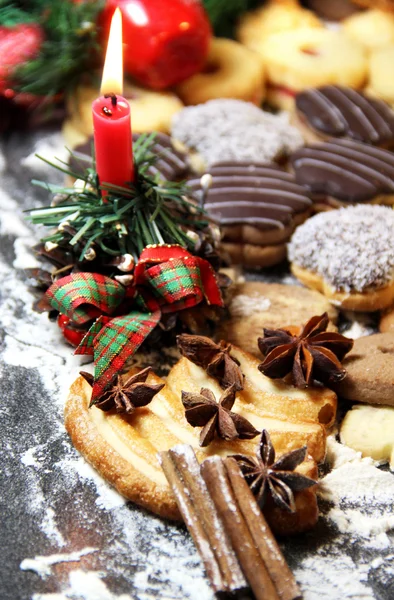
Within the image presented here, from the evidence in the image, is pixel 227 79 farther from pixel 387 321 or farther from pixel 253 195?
pixel 387 321

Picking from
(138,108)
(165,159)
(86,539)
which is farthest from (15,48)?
(86,539)

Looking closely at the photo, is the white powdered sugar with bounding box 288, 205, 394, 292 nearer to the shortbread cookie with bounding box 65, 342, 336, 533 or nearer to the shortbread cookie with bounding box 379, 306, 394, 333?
the shortbread cookie with bounding box 379, 306, 394, 333

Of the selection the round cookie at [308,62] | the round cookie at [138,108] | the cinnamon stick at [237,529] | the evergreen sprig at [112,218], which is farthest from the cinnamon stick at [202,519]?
the round cookie at [308,62]

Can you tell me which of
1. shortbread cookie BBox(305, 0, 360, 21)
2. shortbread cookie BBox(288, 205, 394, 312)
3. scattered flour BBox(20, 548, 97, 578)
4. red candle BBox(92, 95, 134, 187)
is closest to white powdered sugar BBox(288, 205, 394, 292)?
shortbread cookie BBox(288, 205, 394, 312)

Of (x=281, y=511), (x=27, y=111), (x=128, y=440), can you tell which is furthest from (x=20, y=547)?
(x=27, y=111)

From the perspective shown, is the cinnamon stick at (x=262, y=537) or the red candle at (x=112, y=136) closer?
the cinnamon stick at (x=262, y=537)

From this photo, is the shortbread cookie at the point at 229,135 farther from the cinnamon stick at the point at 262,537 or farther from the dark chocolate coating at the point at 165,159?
the cinnamon stick at the point at 262,537
